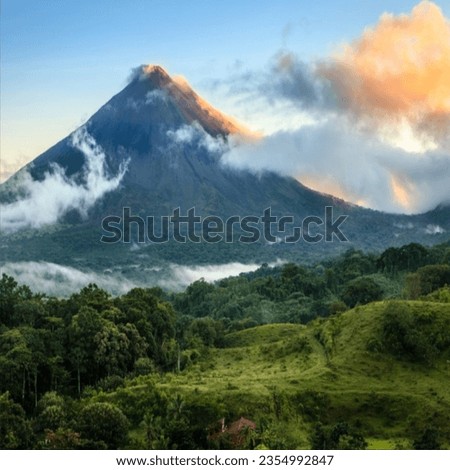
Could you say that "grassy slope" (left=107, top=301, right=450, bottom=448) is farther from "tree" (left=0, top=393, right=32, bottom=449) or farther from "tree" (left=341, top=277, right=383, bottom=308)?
"tree" (left=341, top=277, right=383, bottom=308)

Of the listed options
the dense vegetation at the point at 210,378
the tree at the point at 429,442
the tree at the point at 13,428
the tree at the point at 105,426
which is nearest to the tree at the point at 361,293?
the dense vegetation at the point at 210,378

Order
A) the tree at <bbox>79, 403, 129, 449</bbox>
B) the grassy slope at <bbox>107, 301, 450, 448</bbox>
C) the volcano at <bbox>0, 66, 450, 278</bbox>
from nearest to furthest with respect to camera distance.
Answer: the tree at <bbox>79, 403, 129, 449</bbox>, the grassy slope at <bbox>107, 301, 450, 448</bbox>, the volcano at <bbox>0, 66, 450, 278</bbox>

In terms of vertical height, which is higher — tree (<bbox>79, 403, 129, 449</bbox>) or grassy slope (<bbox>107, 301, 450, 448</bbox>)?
tree (<bbox>79, 403, 129, 449</bbox>)

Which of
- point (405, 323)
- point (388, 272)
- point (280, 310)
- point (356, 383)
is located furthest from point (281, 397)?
point (388, 272)

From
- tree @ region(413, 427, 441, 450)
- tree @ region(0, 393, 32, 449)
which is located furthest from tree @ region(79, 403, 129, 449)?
tree @ region(413, 427, 441, 450)

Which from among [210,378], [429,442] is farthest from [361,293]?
[429,442]

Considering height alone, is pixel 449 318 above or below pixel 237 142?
below

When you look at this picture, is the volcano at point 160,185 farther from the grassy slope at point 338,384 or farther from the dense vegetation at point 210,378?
the grassy slope at point 338,384

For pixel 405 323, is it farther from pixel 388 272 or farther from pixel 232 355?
pixel 388 272
